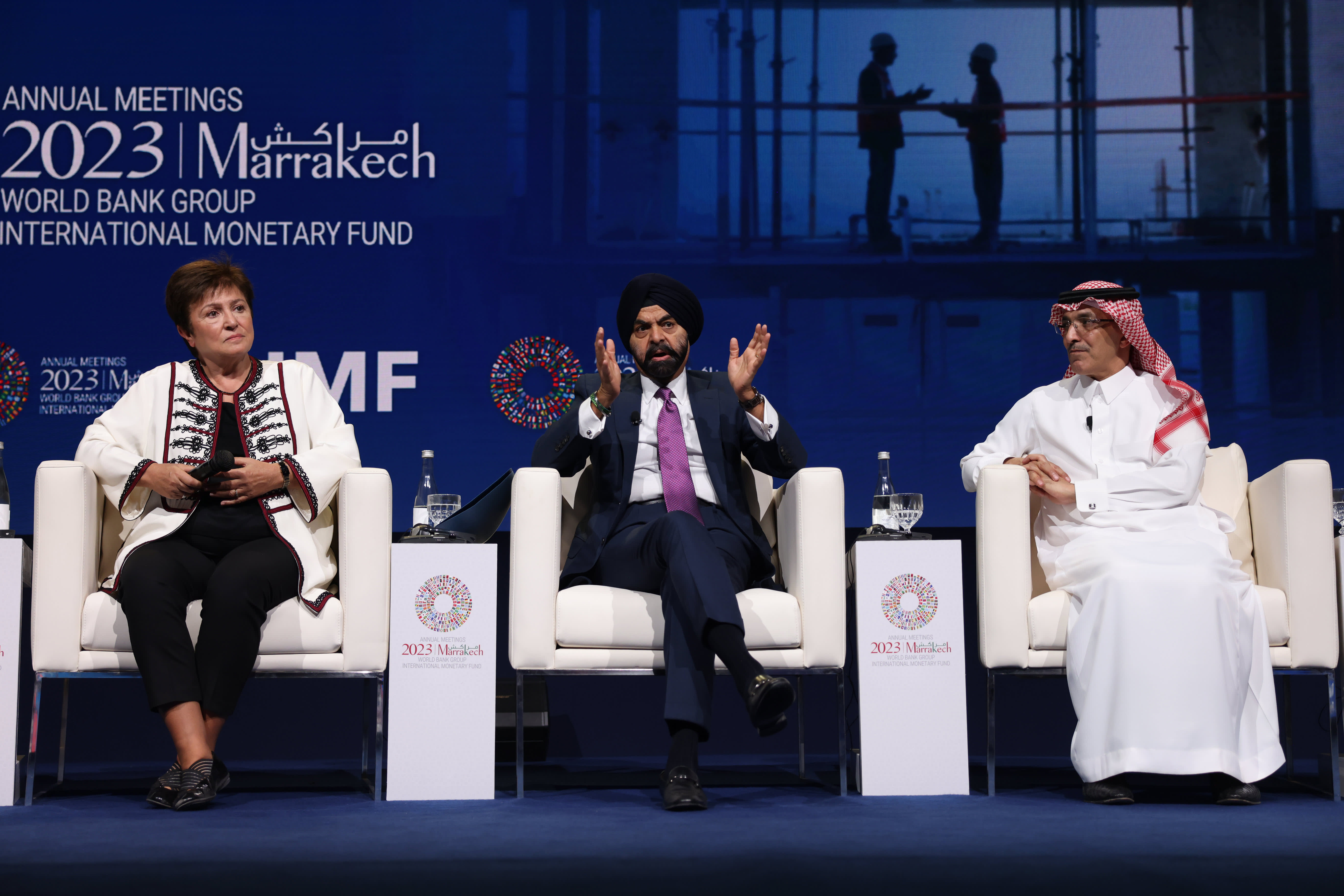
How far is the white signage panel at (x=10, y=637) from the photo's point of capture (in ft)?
10.3

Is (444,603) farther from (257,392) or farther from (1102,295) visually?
(1102,295)

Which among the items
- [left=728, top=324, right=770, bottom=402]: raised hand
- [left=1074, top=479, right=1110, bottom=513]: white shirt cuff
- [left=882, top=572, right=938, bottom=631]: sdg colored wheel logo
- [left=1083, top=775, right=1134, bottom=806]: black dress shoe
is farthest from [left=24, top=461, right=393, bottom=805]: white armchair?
[left=1074, top=479, right=1110, bottom=513]: white shirt cuff

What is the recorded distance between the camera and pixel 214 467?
323 centimetres

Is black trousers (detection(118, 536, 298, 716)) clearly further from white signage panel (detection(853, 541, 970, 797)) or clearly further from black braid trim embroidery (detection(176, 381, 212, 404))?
white signage panel (detection(853, 541, 970, 797))

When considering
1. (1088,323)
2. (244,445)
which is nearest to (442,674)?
(244,445)

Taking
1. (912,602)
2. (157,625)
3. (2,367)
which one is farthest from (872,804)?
(2,367)

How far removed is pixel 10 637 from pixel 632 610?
1474 millimetres

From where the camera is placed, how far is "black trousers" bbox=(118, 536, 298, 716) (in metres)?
2.99

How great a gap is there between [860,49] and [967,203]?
0.64 metres

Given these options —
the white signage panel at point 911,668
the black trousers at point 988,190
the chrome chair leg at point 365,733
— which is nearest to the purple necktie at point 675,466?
the white signage panel at point 911,668

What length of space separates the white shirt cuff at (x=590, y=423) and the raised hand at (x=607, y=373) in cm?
2

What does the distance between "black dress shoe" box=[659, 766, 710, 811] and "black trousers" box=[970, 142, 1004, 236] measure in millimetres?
2345

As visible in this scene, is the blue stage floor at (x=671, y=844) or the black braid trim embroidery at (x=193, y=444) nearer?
the blue stage floor at (x=671, y=844)

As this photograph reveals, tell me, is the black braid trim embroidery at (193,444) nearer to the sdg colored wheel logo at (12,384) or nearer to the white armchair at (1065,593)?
the sdg colored wheel logo at (12,384)
